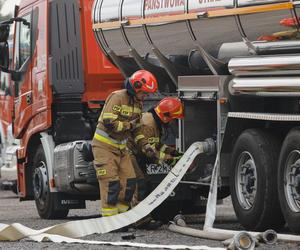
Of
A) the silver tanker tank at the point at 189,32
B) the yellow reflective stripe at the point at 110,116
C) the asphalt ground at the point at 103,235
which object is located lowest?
the asphalt ground at the point at 103,235

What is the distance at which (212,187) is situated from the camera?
10750 mm

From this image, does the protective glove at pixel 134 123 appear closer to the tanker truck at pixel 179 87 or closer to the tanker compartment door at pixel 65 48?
the tanker truck at pixel 179 87

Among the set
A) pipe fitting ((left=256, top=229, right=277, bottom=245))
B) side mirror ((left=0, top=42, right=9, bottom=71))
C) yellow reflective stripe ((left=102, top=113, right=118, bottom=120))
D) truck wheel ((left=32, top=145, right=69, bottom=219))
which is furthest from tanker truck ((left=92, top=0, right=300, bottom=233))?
side mirror ((left=0, top=42, right=9, bottom=71))

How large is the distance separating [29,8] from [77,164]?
271 centimetres

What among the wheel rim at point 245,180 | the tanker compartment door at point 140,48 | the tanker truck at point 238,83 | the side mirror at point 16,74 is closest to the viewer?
the tanker truck at point 238,83

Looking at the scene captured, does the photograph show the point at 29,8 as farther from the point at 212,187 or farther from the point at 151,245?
the point at 151,245

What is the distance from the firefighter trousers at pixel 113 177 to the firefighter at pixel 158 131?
0.73 ft

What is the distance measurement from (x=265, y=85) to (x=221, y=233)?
4.51 ft

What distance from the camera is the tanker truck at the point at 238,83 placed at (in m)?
9.52

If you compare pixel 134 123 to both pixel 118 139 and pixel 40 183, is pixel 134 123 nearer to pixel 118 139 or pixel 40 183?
pixel 118 139

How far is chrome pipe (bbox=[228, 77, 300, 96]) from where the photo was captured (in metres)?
9.29

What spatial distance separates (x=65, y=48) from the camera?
44.4 ft

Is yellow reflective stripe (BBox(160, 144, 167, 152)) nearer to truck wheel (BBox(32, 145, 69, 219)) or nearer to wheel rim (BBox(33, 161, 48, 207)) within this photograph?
truck wheel (BBox(32, 145, 69, 219))

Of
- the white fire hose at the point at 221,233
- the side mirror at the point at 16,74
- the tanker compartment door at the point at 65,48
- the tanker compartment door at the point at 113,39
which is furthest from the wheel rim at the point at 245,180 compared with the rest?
the side mirror at the point at 16,74
